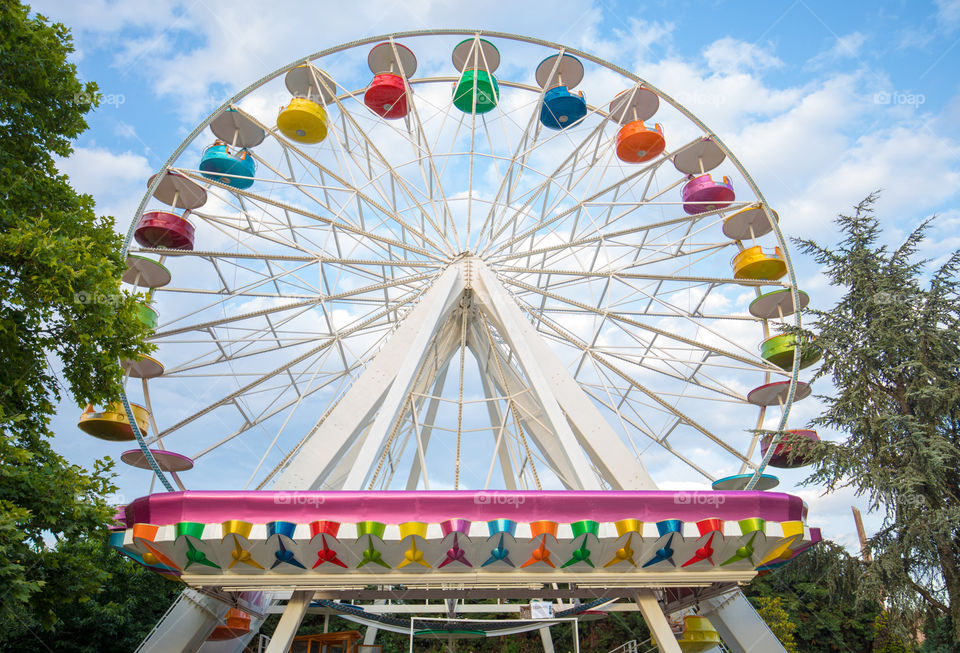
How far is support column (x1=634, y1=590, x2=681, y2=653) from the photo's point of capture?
7.45 meters

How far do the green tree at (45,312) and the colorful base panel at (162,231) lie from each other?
460 cm

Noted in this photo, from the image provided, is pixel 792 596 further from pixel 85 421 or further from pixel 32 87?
pixel 32 87

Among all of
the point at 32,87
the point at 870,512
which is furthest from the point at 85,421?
the point at 870,512

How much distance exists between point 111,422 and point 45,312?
16.9 feet

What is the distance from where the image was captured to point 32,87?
24.3 feet

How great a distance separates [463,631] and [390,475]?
13.1 ft

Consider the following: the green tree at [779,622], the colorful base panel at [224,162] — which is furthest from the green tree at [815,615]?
the colorful base panel at [224,162]

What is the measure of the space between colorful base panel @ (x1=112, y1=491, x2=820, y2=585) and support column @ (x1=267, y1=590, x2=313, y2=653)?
445 millimetres

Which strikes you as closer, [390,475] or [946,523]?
[946,523]

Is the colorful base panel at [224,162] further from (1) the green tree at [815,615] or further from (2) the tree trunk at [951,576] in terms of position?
(1) the green tree at [815,615]

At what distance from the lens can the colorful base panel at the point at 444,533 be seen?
7.12 metres

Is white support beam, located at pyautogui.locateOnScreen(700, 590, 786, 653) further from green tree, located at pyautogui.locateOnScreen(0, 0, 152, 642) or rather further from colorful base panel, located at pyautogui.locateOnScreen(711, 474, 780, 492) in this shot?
green tree, located at pyautogui.locateOnScreen(0, 0, 152, 642)

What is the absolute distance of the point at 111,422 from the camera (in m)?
11.2

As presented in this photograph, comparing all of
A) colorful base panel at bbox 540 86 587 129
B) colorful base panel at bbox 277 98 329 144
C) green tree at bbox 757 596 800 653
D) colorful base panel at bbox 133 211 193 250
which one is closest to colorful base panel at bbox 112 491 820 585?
colorful base panel at bbox 133 211 193 250
